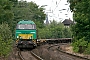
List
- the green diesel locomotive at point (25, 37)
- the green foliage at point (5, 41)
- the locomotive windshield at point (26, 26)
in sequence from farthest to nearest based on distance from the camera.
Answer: the locomotive windshield at point (26, 26)
the green diesel locomotive at point (25, 37)
the green foliage at point (5, 41)

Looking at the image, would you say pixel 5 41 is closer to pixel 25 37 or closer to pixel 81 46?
pixel 25 37

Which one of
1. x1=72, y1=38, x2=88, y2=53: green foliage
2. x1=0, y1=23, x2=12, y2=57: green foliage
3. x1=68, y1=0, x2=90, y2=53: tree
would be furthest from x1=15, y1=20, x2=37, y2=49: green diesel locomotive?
x1=0, y1=23, x2=12, y2=57: green foliage

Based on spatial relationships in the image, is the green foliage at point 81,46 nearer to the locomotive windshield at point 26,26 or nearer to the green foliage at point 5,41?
the locomotive windshield at point 26,26

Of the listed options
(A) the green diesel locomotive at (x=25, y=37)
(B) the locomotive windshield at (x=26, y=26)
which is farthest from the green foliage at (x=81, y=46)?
(B) the locomotive windshield at (x=26, y=26)

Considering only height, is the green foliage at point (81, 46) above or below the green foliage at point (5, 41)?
below

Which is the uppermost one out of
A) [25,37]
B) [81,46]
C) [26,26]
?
[26,26]

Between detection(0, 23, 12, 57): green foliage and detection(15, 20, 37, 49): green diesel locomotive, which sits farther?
detection(15, 20, 37, 49): green diesel locomotive

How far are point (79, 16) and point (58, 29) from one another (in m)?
54.3

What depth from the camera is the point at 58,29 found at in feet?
277

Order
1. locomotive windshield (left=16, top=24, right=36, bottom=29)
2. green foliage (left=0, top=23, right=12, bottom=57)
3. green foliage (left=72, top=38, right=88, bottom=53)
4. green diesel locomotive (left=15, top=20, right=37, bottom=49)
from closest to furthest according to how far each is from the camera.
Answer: green foliage (left=0, top=23, right=12, bottom=57) → green foliage (left=72, top=38, right=88, bottom=53) → green diesel locomotive (left=15, top=20, right=37, bottom=49) → locomotive windshield (left=16, top=24, right=36, bottom=29)

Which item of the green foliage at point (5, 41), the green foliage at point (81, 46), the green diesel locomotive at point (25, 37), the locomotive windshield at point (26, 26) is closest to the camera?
the green foliage at point (5, 41)

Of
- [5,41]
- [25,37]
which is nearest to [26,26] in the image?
[25,37]

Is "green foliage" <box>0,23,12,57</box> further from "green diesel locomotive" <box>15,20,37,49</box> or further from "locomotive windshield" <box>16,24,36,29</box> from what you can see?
"locomotive windshield" <box>16,24,36,29</box>

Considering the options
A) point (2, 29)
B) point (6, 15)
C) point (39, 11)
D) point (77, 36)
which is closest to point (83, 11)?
point (77, 36)
